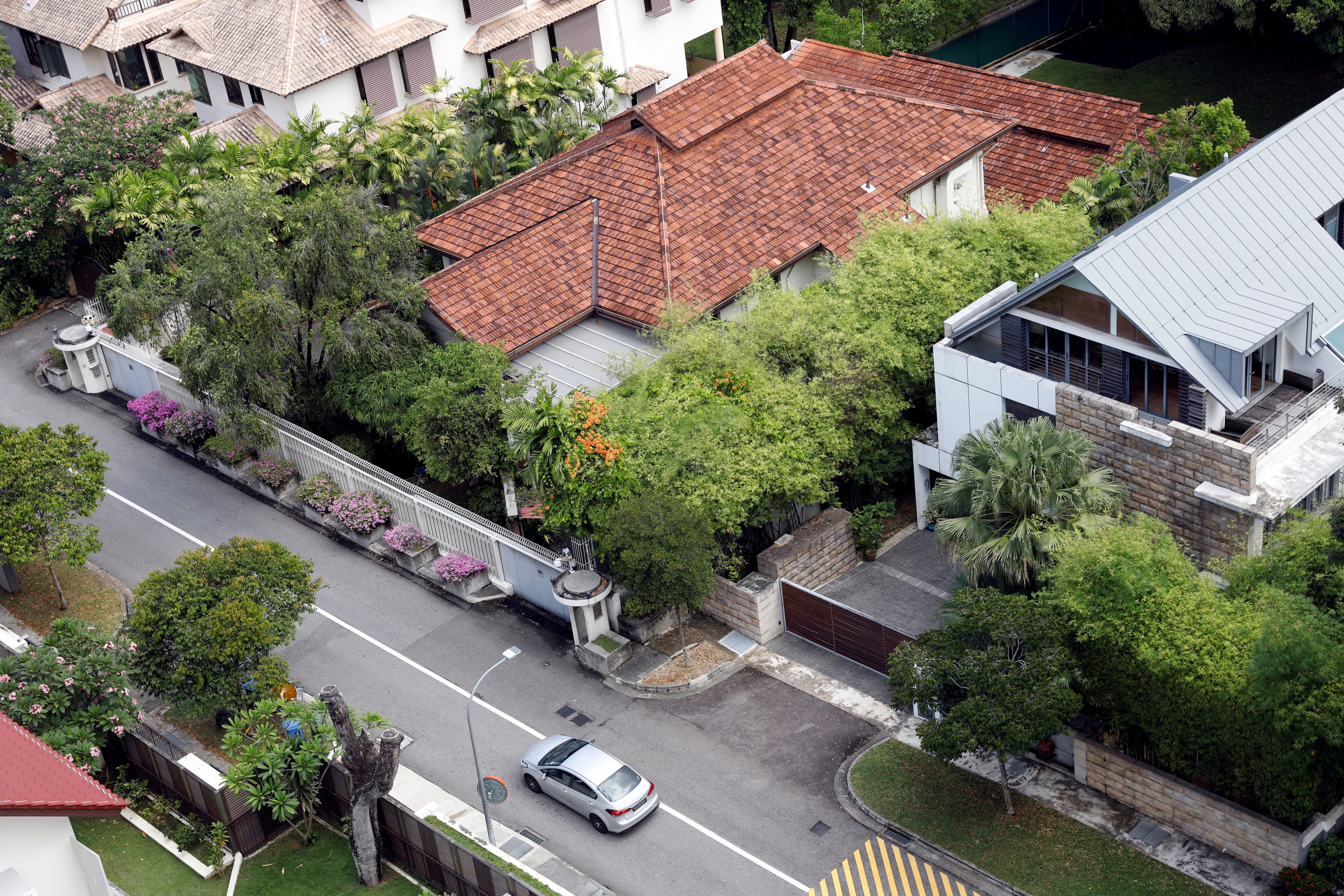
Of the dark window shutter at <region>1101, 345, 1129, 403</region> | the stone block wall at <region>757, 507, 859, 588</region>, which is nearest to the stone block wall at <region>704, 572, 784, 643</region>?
the stone block wall at <region>757, 507, 859, 588</region>

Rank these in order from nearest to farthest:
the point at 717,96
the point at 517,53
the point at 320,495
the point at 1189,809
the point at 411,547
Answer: the point at 1189,809 → the point at 411,547 → the point at 320,495 → the point at 717,96 → the point at 517,53

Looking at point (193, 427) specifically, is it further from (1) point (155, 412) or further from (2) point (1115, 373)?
(2) point (1115, 373)

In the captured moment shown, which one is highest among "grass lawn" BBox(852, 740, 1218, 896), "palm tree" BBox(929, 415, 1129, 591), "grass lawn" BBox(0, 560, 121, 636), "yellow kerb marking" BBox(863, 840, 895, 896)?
"palm tree" BBox(929, 415, 1129, 591)

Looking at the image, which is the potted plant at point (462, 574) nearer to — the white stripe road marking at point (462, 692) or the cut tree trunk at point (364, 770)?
the white stripe road marking at point (462, 692)

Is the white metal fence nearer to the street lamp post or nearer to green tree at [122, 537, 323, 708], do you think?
the street lamp post

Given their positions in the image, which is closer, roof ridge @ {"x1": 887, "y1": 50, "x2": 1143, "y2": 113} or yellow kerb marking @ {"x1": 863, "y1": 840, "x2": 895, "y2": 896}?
yellow kerb marking @ {"x1": 863, "y1": 840, "x2": 895, "y2": 896}

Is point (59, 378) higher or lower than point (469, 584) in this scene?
higher

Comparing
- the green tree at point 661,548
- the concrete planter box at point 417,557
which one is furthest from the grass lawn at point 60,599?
the green tree at point 661,548

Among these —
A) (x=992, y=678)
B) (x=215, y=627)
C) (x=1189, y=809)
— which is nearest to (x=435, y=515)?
(x=215, y=627)
